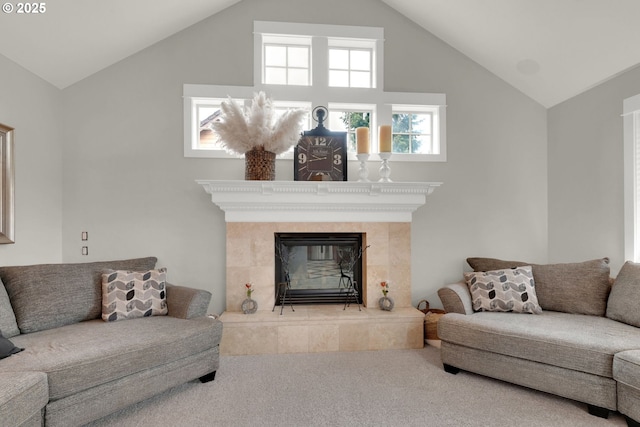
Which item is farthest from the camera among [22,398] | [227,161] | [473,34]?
[227,161]

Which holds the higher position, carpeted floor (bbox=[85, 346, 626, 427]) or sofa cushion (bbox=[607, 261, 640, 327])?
sofa cushion (bbox=[607, 261, 640, 327])

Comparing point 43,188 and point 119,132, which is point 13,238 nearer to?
point 43,188

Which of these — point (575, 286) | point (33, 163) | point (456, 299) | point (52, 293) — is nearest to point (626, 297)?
point (575, 286)

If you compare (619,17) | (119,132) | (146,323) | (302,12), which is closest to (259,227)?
(146,323)

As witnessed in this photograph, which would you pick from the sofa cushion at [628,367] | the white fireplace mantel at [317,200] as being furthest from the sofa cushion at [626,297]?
the white fireplace mantel at [317,200]

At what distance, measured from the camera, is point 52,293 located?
7.73ft

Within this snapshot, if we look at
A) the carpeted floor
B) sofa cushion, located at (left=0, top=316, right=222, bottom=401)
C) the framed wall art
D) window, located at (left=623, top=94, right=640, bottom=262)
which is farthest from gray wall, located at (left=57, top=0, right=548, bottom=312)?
the carpeted floor

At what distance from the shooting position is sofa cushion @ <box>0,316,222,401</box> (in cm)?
170

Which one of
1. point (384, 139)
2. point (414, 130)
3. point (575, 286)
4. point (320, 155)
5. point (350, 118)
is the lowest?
point (575, 286)

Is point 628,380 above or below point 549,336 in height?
below

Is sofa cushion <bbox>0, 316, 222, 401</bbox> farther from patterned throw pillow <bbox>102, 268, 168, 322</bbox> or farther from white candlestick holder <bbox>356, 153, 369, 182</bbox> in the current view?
white candlestick holder <bbox>356, 153, 369, 182</bbox>

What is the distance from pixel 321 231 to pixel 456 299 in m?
1.37

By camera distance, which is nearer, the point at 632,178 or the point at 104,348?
the point at 104,348

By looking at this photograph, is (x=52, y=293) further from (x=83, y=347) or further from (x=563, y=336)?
(x=563, y=336)
